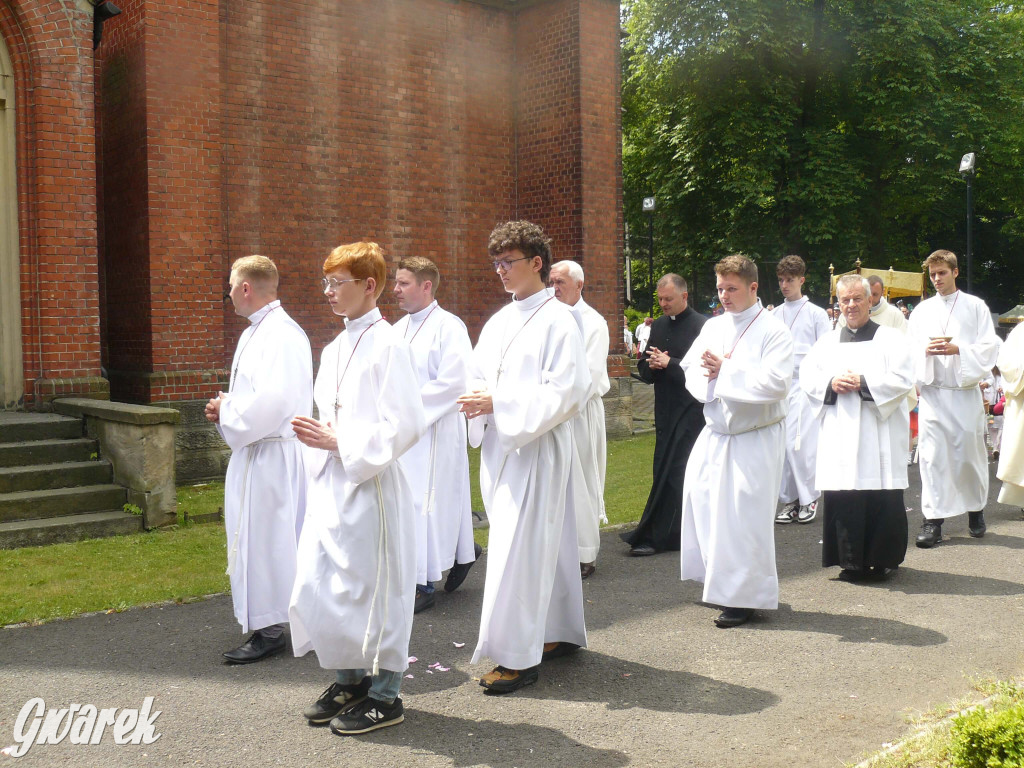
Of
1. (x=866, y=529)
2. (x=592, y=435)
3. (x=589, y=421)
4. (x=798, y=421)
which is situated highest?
(x=589, y=421)

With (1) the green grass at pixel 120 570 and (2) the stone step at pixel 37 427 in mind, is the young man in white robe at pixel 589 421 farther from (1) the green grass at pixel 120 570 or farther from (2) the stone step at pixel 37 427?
(2) the stone step at pixel 37 427

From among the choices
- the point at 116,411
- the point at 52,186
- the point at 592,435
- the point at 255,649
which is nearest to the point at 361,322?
the point at 255,649

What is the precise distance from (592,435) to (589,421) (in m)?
0.15

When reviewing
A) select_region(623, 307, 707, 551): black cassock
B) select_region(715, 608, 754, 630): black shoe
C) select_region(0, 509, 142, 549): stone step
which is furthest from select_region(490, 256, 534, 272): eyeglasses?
select_region(0, 509, 142, 549): stone step

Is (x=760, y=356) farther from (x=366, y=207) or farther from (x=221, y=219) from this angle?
(x=366, y=207)

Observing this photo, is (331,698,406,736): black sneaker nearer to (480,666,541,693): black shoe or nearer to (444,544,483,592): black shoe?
(480,666,541,693): black shoe

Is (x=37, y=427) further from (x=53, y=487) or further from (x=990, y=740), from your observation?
(x=990, y=740)

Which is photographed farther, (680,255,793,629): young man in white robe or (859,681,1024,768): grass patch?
(680,255,793,629): young man in white robe

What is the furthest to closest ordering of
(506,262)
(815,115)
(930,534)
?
(815,115) < (930,534) < (506,262)

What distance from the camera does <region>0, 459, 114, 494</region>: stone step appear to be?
9.00m

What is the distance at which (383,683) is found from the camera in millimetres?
4543

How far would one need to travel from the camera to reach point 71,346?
10469 millimetres

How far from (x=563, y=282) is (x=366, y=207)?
7039mm

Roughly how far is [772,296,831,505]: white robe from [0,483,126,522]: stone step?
6.40 metres
